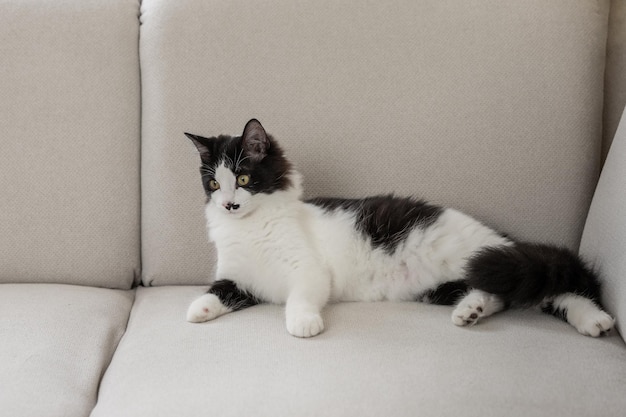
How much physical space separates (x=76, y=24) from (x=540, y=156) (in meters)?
1.54

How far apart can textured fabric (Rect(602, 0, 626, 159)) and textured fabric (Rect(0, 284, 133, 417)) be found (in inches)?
63.3

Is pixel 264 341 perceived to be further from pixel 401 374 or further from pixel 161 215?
pixel 161 215

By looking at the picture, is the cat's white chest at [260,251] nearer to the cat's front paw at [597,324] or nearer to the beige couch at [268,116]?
the beige couch at [268,116]

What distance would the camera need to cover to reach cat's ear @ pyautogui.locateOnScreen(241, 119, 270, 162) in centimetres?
170

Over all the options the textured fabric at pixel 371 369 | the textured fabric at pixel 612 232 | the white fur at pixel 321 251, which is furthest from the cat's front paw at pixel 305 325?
the textured fabric at pixel 612 232

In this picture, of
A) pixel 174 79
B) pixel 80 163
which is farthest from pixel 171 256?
pixel 174 79

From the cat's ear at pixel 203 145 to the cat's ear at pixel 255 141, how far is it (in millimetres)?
104

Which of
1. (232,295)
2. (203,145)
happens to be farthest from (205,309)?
(203,145)

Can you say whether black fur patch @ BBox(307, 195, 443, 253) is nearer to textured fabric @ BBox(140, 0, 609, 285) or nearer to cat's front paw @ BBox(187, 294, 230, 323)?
textured fabric @ BBox(140, 0, 609, 285)

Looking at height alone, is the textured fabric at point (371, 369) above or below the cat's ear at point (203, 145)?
below

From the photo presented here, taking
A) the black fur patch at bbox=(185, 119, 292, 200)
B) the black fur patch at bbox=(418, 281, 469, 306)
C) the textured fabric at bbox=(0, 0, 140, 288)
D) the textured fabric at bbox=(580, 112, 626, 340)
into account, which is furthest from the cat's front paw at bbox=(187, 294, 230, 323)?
the textured fabric at bbox=(580, 112, 626, 340)

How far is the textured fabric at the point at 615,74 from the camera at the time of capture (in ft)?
6.27

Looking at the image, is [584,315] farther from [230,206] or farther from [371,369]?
[230,206]

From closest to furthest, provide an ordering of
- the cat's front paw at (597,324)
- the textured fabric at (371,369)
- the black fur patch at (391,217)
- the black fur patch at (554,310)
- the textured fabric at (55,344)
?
1. the textured fabric at (371,369)
2. the textured fabric at (55,344)
3. the cat's front paw at (597,324)
4. the black fur patch at (554,310)
5. the black fur patch at (391,217)
